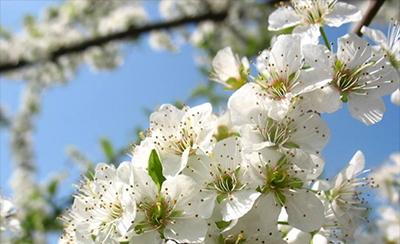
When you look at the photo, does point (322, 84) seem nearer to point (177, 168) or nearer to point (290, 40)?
point (290, 40)

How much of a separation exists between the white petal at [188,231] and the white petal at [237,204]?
0.06 m

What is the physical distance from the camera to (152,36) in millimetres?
7305

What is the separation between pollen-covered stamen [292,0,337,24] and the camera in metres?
1.64

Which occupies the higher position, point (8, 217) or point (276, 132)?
point (8, 217)

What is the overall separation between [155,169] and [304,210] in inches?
14.5

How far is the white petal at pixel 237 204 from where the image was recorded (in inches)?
46.4

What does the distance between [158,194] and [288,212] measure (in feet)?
1.04

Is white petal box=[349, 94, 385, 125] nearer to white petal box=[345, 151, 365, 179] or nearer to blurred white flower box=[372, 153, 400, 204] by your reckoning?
white petal box=[345, 151, 365, 179]

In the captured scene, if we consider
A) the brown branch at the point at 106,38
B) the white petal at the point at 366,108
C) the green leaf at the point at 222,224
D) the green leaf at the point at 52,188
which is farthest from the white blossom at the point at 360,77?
the brown branch at the point at 106,38

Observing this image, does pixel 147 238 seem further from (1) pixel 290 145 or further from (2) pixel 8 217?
(2) pixel 8 217

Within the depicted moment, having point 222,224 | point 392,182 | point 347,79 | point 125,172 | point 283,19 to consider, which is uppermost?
point 283,19

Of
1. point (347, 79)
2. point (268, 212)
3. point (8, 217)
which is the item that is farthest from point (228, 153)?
point (8, 217)

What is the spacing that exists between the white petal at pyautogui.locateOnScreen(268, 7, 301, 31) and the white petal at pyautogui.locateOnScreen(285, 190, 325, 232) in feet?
1.91

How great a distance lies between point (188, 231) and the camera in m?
1.21
